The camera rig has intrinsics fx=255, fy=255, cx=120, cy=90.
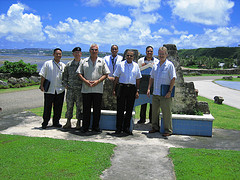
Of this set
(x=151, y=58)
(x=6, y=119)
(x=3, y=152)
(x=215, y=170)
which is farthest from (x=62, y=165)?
(x=6, y=119)

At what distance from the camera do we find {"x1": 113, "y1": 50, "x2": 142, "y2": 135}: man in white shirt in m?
5.92

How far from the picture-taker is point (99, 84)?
6070 millimetres

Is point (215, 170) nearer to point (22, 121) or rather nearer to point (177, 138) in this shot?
point (177, 138)

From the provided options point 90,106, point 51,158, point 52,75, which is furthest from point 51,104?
point 51,158

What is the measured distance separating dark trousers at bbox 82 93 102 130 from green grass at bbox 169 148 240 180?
206 cm

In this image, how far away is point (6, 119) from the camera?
25.1 feet

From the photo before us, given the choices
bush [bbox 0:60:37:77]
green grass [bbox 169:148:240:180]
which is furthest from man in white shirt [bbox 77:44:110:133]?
bush [bbox 0:60:37:77]

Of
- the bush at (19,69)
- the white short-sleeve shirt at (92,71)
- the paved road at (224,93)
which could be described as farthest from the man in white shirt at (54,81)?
the bush at (19,69)

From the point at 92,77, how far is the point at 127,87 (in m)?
0.86

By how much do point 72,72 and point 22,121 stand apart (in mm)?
2422

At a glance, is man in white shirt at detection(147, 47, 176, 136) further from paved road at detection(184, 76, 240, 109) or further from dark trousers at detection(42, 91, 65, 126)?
paved road at detection(184, 76, 240, 109)

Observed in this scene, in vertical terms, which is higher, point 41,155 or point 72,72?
point 72,72

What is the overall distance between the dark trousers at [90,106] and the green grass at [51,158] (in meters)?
1.05

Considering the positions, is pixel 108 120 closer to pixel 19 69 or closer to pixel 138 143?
pixel 138 143
